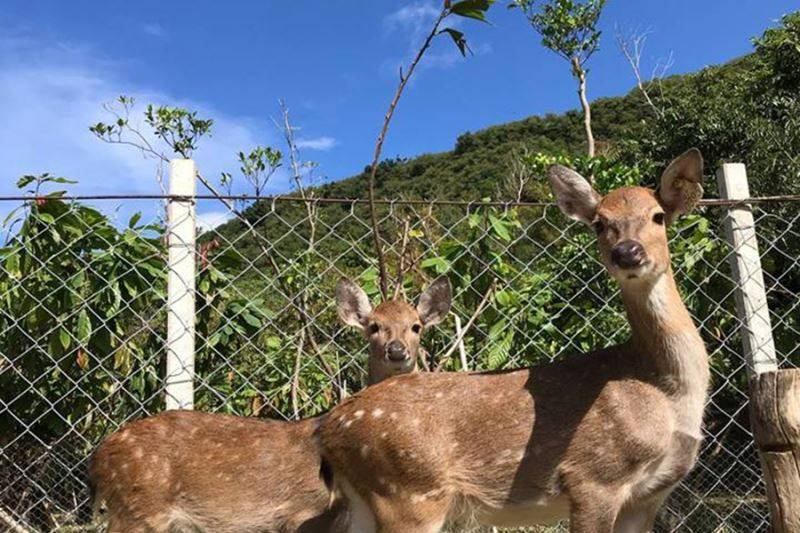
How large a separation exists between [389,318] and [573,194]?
207 cm

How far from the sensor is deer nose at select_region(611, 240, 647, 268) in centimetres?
314

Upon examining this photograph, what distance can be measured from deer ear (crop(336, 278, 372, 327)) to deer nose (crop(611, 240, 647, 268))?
2567 mm

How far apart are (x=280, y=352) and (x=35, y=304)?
1.43m

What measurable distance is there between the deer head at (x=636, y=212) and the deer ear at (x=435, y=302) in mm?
1739

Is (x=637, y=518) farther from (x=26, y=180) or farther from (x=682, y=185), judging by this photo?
(x=26, y=180)

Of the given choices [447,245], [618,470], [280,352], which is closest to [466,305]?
[447,245]

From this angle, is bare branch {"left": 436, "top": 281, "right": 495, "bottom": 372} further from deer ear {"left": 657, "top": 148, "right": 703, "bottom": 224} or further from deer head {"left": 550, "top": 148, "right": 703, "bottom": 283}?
deer ear {"left": 657, "top": 148, "right": 703, "bottom": 224}

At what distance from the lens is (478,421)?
332cm

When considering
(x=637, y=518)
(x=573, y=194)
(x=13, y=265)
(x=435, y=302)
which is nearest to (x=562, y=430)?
(x=637, y=518)

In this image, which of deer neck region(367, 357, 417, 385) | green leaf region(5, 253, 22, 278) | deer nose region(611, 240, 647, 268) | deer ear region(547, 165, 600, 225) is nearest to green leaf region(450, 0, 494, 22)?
deer ear region(547, 165, 600, 225)

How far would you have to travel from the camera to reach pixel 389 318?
5.47m

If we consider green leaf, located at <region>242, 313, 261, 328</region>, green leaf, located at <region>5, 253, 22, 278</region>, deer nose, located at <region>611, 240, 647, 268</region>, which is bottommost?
green leaf, located at <region>242, 313, 261, 328</region>

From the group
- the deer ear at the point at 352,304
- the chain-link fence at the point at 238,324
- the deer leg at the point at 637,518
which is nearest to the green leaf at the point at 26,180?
the chain-link fence at the point at 238,324

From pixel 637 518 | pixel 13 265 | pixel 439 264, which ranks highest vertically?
pixel 13 265
